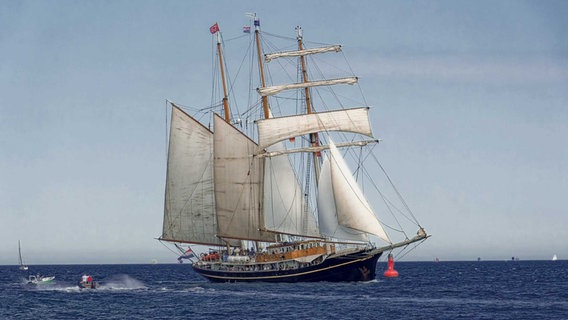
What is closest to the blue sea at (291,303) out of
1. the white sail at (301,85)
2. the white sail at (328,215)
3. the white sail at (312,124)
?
the white sail at (328,215)

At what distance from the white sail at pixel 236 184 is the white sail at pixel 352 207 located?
12.9 metres

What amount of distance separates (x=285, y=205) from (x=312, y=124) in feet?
35.3

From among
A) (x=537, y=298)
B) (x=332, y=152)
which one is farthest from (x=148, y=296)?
(x=537, y=298)

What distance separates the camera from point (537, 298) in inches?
3278

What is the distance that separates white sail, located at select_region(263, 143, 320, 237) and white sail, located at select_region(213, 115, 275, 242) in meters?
2.20

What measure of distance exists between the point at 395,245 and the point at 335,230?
7322mm

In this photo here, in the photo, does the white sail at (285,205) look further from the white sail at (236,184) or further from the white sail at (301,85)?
the white sail at (301,85)

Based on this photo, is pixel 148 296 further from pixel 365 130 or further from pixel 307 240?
pixel 365 130

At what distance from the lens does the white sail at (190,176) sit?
10456 cm

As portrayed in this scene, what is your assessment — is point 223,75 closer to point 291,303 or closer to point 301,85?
point 301,85

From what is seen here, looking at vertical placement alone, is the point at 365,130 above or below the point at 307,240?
above

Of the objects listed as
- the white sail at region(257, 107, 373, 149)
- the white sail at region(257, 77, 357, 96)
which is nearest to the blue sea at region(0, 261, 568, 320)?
the white sail at region(257, 107, 373, 149)

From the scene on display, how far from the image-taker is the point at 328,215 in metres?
91.9

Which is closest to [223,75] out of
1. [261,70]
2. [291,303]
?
[261,70]
